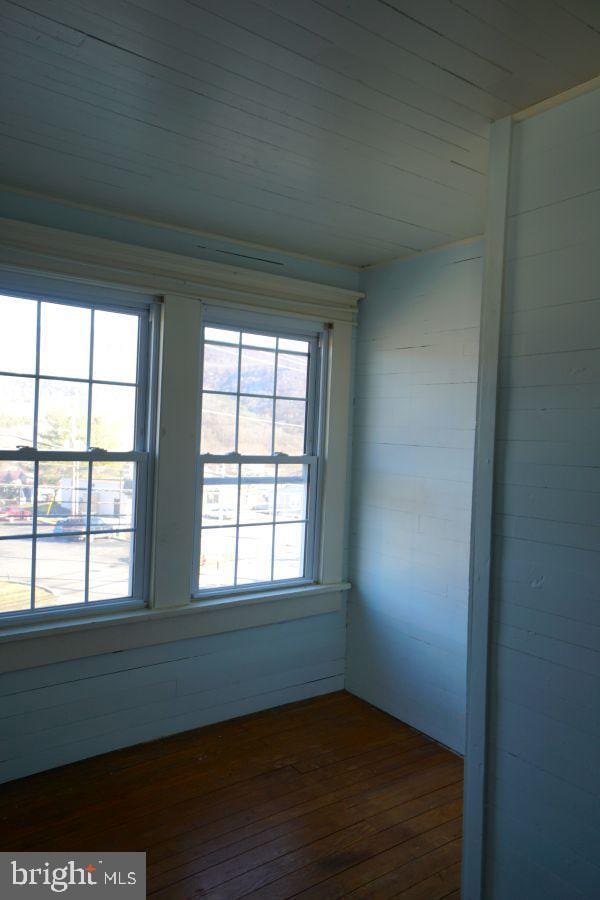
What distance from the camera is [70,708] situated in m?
2.88

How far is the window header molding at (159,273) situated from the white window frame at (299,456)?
85mm

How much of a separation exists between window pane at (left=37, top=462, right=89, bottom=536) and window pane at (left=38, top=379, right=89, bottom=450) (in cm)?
10

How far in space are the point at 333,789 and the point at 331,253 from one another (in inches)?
109

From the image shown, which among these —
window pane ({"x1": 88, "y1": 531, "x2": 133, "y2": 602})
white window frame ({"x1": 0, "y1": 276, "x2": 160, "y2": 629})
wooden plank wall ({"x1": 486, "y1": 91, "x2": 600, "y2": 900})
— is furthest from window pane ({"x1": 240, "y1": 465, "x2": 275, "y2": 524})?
wooden plank wall ({"x1": 486, "y1": 91, "x2": 600, "y2": 900})

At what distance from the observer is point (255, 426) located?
346 centimetres

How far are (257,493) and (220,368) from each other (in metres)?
0.74

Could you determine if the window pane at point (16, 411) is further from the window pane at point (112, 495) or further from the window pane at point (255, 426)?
the window pane at point (255, 426)

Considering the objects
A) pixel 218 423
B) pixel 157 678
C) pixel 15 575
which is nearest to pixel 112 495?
pixel 15 575

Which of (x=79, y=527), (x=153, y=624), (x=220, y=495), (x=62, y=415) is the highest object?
(x=62, y=415)

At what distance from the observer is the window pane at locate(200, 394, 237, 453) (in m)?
3.29

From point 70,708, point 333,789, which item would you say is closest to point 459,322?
point 333,789

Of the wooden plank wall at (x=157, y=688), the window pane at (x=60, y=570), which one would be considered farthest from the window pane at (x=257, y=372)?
the wooden plank wall at (x=157, y=688)

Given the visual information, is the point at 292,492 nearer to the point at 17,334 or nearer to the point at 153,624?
the point at 153,624

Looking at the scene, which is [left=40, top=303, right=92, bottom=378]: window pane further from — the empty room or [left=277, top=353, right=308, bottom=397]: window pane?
[left=277, top=353, right=308, bottom=397]: window pane
